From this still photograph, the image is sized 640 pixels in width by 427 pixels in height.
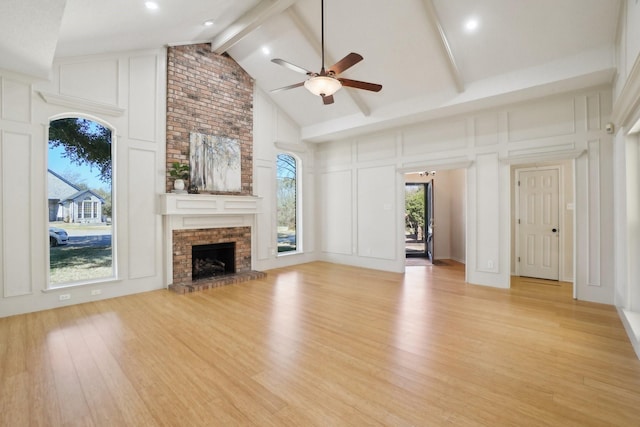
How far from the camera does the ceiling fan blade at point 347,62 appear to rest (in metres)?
3.03

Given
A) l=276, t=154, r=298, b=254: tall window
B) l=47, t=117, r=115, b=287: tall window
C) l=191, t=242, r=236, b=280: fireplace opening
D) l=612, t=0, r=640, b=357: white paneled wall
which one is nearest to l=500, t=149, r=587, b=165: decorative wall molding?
l=612, t=0, r=640, b=357: white paneled wall

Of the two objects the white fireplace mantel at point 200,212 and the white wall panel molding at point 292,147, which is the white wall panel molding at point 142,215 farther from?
the white wall panel molding at point 292,147

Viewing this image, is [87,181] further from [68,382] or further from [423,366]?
[423,366]

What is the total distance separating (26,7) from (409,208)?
9956mm

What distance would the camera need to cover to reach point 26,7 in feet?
7.50

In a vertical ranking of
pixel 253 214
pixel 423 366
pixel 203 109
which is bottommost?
pixel 423 366

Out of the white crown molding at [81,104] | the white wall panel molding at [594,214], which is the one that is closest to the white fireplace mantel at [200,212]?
the white crown molding at [81,104]

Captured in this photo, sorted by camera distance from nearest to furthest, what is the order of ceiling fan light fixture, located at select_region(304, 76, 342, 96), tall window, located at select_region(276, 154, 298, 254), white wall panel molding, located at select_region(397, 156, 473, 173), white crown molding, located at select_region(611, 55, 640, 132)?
white crown molding, located at select_region(611, 55, 640, 132)
ceiling fan light fixture, located at select_region(304, 76, 342, 96)
white wall panel molding, located at select_region(397, 156, 473, 173)
tall window, located at select_region(276, 154, 298, 254)

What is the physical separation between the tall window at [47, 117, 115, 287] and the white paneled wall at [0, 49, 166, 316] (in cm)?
15

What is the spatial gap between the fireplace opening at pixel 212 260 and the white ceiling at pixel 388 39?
11.1 feet

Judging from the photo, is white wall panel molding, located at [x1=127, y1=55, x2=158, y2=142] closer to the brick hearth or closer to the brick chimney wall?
the brick chimney wall

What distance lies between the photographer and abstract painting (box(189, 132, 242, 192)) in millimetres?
5277

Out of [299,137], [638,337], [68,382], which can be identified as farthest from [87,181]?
[638,337]

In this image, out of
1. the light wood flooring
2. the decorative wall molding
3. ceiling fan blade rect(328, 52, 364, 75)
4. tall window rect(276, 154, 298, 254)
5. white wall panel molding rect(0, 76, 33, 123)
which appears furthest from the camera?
tall window rect(276, 154, 298, 254)
